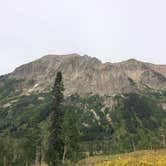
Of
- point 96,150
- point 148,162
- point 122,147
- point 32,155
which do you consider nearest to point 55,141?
point 148,162

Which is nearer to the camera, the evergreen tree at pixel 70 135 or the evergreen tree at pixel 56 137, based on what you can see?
the evergreen tree at pixel 56 137

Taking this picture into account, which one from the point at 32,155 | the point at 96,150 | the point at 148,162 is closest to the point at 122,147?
the point at 32,155

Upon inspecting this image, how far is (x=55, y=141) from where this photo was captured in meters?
61.4

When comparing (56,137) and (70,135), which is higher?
(70,135)

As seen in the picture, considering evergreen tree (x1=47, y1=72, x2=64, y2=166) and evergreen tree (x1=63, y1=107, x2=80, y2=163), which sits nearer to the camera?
evergreen tree (x1=47, y1=72, x2=64, y2=166)

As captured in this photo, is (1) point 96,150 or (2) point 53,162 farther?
(1) point 96,150

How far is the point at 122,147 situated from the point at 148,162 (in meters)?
92.5

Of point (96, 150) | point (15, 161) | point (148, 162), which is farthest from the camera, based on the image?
point (96, 150)

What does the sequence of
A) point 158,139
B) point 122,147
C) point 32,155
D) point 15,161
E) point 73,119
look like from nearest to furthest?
point 73,119 → point 32,155 → point 15,161 → point 122,147 → point 158,139

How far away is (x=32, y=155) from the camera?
101562 mm

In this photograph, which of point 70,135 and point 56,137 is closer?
point 56,137

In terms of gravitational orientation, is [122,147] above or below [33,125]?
below

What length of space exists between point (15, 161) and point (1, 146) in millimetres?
8796

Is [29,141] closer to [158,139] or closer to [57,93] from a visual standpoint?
[57,93]
